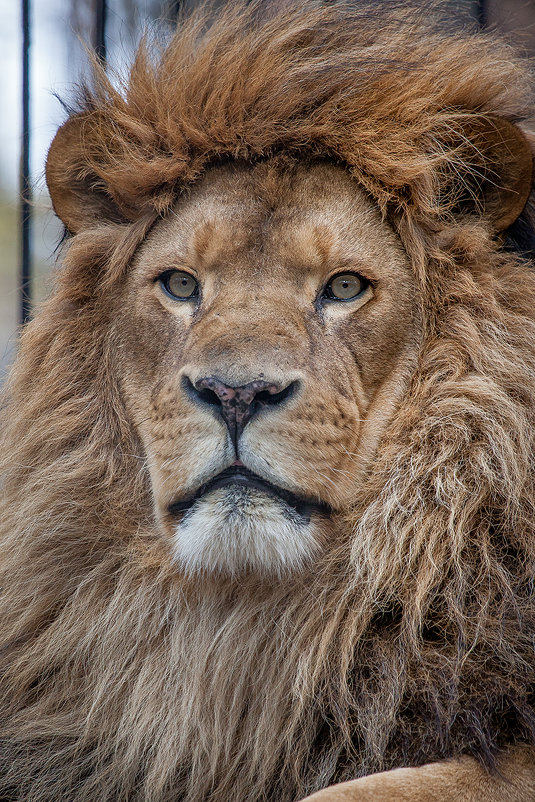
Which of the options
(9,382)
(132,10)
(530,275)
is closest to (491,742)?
(530,275)

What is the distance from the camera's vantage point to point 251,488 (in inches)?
77.9

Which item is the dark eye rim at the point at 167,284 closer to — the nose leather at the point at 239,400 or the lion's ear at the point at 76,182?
the lion's ear at the point at 76,182

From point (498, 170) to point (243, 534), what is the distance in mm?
1197

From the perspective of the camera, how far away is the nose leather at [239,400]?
1945 mm

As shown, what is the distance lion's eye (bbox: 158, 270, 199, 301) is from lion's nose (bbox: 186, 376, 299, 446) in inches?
18.0

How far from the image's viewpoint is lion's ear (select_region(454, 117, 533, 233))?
2297 mm

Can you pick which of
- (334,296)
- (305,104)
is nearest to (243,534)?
(334,296)

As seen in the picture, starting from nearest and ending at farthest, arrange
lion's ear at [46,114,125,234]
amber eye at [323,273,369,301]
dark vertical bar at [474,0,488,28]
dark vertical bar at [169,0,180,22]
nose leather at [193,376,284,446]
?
nose leather at [193,376,284,446]
amber eye at [323,273,369,301]
lion's ear at [46,114,125,234]
dark vertical bar at [169,0,180,22]
dark vertical bar at [474,0,488,28]

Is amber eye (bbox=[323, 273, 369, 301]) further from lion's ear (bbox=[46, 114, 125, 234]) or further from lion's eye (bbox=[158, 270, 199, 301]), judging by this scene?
lion's ear (bbox=[46, 114, 125, 234])

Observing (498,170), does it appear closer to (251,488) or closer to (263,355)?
(263,355)

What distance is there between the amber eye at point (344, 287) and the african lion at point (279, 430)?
0.03 ft

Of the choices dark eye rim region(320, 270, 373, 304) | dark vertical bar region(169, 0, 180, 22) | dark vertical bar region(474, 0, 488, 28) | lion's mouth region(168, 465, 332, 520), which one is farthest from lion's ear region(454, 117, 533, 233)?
dark vertical bar region(474, 0, 488, 28)

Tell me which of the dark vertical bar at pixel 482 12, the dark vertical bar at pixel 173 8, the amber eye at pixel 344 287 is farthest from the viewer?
the dark vertical bar at pixel 482 12

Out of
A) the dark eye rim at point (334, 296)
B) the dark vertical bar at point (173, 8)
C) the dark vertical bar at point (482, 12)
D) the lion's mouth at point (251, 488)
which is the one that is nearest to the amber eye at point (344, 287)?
the dark eye rim at point (334, 296)
